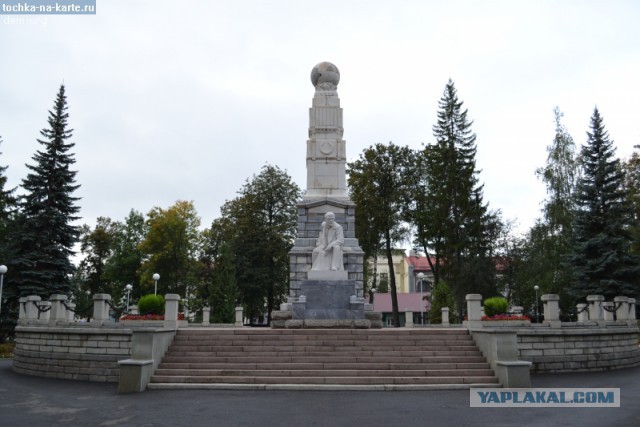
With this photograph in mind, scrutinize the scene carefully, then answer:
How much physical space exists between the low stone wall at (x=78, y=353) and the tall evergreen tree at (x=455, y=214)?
2645 cm

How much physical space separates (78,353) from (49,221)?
669 inches

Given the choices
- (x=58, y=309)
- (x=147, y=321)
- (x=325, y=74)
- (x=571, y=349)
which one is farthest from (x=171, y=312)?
(x=571, y=349)

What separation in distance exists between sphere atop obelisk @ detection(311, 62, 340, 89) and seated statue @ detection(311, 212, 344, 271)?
6.93 m

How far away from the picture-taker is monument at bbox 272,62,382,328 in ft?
55.4

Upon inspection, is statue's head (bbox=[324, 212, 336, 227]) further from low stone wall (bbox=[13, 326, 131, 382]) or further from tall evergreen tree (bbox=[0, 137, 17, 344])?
tall evergreen tree (bbox=[0, 137, 17, 344])

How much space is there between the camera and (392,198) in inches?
1555

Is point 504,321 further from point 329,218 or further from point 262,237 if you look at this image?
A: point 262,237

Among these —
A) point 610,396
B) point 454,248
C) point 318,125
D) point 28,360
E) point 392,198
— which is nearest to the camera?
point 610,396

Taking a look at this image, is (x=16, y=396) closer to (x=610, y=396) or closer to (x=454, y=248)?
(x=610, y=396)

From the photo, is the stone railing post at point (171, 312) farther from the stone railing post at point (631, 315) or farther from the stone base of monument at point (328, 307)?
the stone railing post at point (631, 315)

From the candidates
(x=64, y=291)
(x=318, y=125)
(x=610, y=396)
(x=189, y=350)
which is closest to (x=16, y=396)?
(x=189, y=350)

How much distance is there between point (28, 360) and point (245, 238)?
24144 millimetres

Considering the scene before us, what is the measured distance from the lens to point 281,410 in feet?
30.3

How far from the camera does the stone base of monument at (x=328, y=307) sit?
16.5 meters
